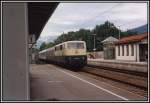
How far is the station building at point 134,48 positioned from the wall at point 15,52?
3285 centimetres

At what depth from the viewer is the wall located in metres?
9.37

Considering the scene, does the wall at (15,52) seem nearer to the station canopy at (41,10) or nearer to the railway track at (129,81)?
the station canopy at (41,10)

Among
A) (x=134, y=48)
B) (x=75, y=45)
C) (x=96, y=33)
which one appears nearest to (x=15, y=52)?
(x=75, y=45)

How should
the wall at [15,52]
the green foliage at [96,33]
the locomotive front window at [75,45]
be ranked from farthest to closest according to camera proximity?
the green foliage at [96,33], the locomotive front window at [75,45], the wall at [15,52]

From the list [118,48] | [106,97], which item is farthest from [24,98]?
[118,48]

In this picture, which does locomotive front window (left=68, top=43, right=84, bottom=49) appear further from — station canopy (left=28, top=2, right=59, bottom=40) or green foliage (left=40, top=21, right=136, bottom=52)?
green foliage (left=40, top=21, right=136, bottom=52)

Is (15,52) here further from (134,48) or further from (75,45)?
(134,48)

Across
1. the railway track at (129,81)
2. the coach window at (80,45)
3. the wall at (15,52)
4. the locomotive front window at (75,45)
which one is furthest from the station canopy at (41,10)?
the coach window at (80,45)

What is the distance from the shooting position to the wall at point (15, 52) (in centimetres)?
937

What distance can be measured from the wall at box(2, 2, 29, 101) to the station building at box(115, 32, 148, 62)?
108ft

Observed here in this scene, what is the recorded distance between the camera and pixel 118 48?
52094 mm

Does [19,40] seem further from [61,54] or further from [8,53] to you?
[61,54]

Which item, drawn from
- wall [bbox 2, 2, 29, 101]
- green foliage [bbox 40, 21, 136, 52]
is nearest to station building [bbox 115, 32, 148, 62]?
green foliage [bbox 40, 21, 136, 52]

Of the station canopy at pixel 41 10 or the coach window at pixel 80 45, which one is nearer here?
the station canopy at pixel 41 10
